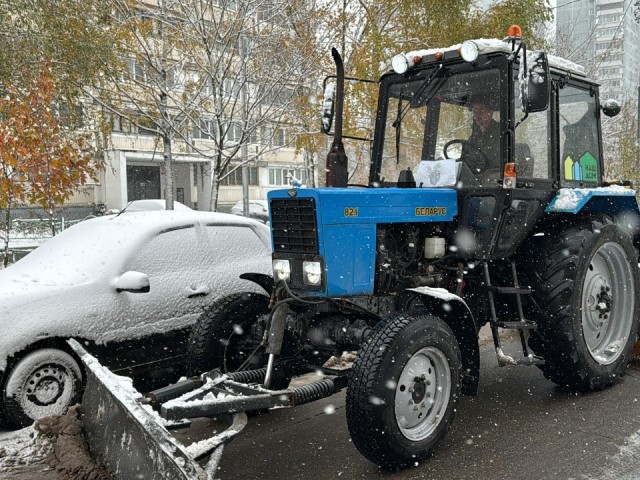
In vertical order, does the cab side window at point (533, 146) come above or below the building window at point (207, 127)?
below

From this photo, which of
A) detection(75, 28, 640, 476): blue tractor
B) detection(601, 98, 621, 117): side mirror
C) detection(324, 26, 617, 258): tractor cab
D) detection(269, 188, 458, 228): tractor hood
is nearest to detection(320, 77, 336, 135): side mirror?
detection(75, 28, 640, 476): blue tractor

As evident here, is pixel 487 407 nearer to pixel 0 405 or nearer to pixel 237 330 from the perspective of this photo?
pixel 237 330

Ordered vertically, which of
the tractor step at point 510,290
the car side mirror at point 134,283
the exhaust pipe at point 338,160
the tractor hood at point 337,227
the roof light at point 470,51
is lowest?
the tractor step at point 510,290

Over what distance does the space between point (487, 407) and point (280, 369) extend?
1.66 meters

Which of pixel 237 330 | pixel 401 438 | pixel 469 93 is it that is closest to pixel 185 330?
pixel 237 330

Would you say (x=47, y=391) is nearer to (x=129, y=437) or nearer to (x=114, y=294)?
(x=114, y=294)

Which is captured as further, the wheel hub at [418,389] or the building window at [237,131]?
the building window at [237,131]

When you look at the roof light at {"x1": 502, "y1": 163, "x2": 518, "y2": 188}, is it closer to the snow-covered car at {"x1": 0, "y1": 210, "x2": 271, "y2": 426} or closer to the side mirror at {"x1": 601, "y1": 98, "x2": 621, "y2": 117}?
the side mirror at {"x1": 601, "y1": 98, "x2": 621, "y2": 117}

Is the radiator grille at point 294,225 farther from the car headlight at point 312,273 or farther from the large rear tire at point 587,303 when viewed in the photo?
the large rear tire at point 587,303

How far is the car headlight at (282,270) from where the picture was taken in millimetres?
4137

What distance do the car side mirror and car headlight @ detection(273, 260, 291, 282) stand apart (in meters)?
1.22

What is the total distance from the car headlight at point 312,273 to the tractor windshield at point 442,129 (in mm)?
1278

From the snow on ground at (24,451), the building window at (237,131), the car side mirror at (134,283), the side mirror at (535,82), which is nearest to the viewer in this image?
the snow on ground at (24,451)

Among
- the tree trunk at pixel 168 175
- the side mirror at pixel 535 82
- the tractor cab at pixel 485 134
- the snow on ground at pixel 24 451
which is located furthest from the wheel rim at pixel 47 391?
the tree trunk at pixel 168 175
